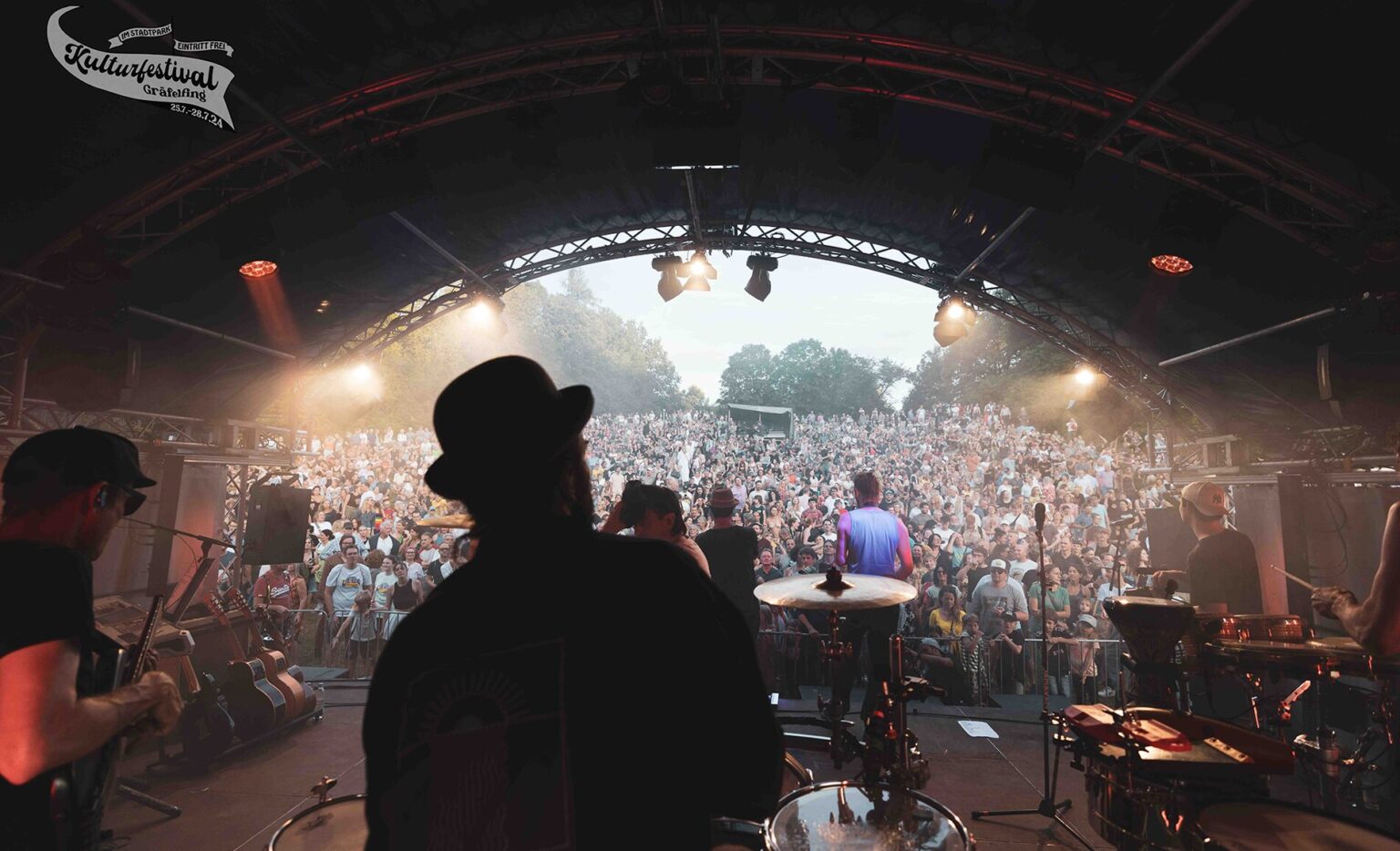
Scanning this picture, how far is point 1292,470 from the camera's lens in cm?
667

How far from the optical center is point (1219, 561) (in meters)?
4.91

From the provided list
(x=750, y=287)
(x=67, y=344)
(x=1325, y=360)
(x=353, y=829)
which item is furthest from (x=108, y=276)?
(x=1325, y=360)

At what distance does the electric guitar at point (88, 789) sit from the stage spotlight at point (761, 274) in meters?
7.27

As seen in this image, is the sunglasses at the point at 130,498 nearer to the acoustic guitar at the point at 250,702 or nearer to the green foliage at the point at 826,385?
the acoustic guitar at the point at 250,702

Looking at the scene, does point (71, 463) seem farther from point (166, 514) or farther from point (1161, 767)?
point (166, 514)

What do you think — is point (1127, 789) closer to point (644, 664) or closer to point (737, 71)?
point (644, 664)

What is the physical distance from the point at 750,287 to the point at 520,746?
7.76 meters

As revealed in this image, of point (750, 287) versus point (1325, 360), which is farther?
point (750, 287)

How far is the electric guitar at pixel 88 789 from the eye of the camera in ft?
5.13

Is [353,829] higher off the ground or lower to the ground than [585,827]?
lower

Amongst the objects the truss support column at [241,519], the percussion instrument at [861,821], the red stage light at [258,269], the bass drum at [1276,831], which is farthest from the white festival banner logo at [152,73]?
the bass drum at [1276,831]

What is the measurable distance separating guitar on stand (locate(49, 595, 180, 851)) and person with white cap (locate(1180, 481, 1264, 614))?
6.51m

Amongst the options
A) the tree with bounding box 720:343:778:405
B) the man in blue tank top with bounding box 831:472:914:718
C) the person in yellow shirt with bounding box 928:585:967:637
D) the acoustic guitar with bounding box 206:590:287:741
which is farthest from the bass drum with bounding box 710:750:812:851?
the tree with bounding box 720:343:778:405

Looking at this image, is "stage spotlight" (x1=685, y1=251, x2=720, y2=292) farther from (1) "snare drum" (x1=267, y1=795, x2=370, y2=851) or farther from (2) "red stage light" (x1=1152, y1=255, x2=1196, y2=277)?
(1) "snare drum" (x1=267, y1=795, x2=370, y2=851)
